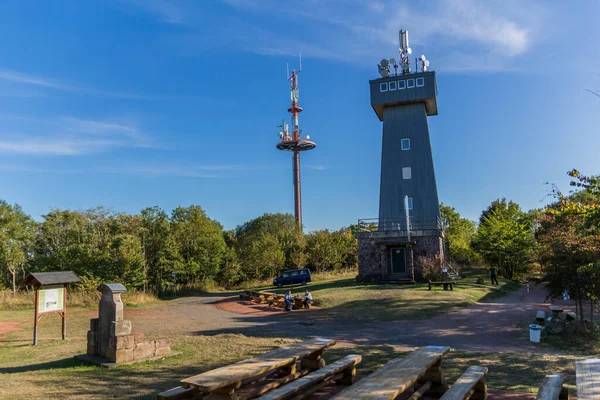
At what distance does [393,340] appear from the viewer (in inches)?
454

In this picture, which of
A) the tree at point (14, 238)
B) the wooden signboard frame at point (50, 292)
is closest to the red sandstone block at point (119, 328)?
the wooden signboard frame at point (50, 292)

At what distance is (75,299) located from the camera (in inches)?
919

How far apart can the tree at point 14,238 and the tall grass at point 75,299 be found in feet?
7.12

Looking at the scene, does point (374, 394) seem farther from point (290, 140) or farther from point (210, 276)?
point (290, 140)

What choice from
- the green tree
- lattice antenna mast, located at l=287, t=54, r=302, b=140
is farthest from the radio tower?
the green tree

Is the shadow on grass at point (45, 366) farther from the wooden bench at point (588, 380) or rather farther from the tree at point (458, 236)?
the tree at point (458, 236)

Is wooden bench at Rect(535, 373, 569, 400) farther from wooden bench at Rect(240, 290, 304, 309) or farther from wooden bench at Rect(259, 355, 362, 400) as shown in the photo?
wooden bench at Rect(240, 290, 304, 309)

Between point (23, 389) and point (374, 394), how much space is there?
19.9 feet

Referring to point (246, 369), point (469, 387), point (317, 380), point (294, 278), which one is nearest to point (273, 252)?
point (294, 278)

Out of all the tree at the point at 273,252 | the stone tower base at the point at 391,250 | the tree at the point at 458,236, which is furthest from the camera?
the tree at the point at 458,236

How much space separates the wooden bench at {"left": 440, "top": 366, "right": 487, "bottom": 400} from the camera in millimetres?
5004

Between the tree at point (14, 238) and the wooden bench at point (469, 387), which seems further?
the tree at point (14, 238)

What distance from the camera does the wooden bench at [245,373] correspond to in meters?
4.81

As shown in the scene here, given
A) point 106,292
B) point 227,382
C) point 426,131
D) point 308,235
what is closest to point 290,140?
point 308,235
